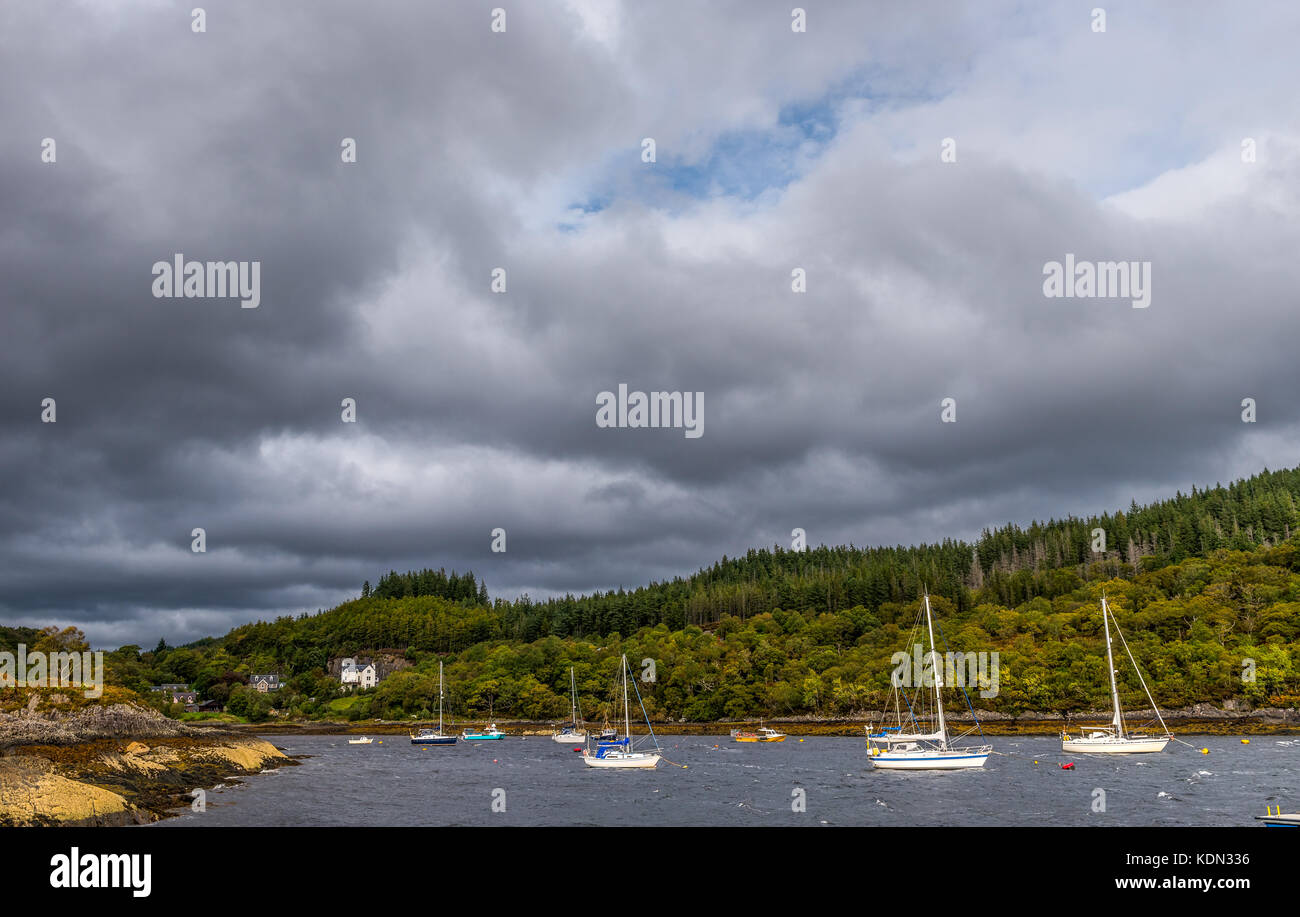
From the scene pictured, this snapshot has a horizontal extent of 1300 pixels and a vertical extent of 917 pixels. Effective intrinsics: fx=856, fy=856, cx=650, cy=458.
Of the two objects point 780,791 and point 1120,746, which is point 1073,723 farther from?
point 780,791

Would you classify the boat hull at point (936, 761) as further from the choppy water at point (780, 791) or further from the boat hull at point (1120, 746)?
the boat hull at point (1120, 746)

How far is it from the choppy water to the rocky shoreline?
3741 millimetres

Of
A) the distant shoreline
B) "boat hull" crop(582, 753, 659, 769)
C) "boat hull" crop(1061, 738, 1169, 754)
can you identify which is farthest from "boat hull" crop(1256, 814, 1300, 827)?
the distant shoreline

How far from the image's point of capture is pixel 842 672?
195 meters

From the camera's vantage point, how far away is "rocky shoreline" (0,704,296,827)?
48812 mm

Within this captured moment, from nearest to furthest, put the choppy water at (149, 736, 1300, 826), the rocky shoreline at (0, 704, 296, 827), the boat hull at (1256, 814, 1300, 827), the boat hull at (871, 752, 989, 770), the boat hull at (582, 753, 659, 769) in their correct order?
the boat hull at (1256, 814, 1300, 827), the rocky shoreline at (0, 704, 296, 827), the choppy water at (149, 736, 1300, 826), the boat hull at (871, 752, 989, 770), the boat hull at (582, 753, 659, 769)

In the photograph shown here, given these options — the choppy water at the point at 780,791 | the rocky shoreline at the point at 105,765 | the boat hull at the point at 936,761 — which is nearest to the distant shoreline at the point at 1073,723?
the choppy water at the point at 780,791

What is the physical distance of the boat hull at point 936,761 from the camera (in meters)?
88.2

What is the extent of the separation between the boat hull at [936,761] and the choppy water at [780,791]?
1.06 metres

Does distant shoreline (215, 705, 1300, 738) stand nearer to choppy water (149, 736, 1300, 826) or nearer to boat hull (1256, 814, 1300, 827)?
choppy water (149, 736, 1300, 826)

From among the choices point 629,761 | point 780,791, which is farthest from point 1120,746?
point 629,761
